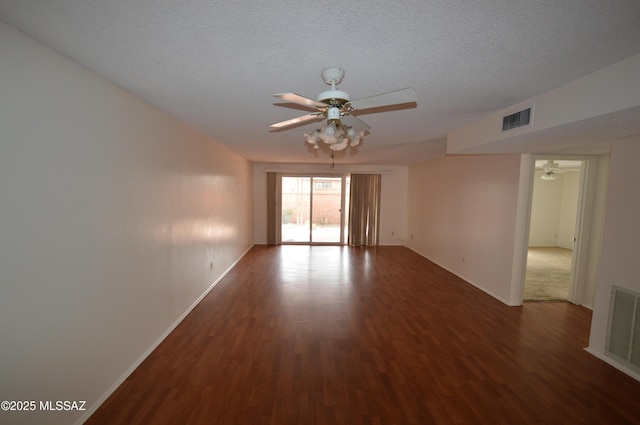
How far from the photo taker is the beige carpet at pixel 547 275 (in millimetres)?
4410

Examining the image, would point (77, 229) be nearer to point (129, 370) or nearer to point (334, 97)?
point (129, 370)

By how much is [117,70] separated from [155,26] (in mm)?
770

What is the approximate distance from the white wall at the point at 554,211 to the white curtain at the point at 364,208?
4.49m

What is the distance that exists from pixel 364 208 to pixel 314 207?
57.2 inches

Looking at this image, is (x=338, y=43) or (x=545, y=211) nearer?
(x=338, y=43)

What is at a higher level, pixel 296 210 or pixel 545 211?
pixel 545 211

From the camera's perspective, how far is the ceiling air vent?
235 cm

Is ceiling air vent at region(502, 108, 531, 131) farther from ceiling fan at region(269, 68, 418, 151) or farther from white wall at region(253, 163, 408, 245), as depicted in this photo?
white wall at region(253, 163, 408, 245)

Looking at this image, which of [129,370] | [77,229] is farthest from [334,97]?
[129,370]

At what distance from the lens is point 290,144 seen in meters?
4.64

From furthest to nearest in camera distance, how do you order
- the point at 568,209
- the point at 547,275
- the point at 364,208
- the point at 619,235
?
the point at 364,208 → the point at 568,209 → the point at 547,275 → the point at 619,235

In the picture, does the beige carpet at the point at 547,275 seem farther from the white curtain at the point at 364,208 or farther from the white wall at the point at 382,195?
the white curtain at the point at 364,208

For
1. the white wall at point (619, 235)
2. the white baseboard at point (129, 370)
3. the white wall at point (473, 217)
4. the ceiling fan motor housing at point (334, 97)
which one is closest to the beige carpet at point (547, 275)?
the white wall at point (473, 217)

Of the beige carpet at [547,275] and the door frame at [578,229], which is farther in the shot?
the beige carpet at [547,275]
